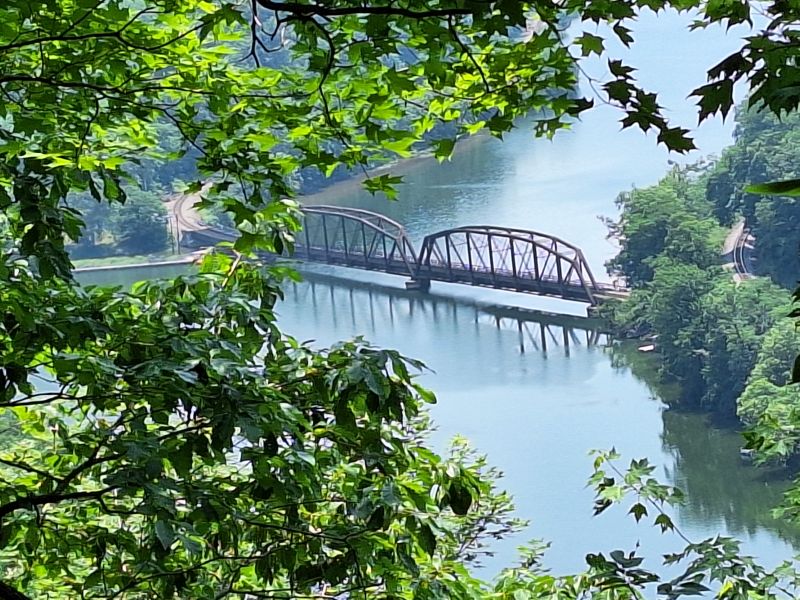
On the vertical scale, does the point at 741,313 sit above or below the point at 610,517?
above

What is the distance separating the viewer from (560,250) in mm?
4383

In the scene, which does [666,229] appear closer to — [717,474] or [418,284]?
[717,474]

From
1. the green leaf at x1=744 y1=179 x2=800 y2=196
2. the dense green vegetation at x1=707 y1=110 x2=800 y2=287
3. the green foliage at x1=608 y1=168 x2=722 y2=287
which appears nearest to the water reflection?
the green foliage at x1=608 y1=168 x2=722 y2=287

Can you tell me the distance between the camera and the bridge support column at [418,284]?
4.74 metres

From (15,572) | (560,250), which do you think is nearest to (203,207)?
(15,572)

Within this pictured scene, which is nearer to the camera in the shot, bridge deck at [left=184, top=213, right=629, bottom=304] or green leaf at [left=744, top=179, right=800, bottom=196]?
green leaf at [left=744, top=179, right=800, bottom=196]

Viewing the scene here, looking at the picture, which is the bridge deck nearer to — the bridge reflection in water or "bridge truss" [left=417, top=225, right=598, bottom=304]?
"bridge truss" [left=417, top=225, right=598, bottom=304]

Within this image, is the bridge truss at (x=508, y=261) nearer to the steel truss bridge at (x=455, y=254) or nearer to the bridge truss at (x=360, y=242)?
the steel truss bridge at (x=455, y=254)

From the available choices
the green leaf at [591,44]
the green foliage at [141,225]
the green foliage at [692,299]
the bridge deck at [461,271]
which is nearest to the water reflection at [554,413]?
the bridge deck at [461,271]

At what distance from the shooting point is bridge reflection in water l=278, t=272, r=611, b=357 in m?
4.65

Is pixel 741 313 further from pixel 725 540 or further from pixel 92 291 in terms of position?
pixel 92 291

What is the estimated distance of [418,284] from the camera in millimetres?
4762

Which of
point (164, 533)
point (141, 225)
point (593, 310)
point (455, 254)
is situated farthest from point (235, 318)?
point (455, 254)

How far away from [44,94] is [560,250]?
3.44 meters
